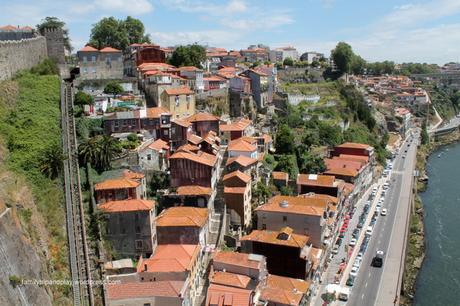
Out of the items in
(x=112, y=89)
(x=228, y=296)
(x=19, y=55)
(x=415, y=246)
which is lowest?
(x=415, y=246)

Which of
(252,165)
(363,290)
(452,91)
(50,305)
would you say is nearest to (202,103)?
(252,165)

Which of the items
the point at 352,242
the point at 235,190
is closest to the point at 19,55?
the point at 235,190

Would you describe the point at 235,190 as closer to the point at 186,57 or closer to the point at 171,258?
the point at 171,258

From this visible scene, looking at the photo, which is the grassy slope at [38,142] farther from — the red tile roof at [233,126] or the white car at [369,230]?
the white car at [369,230]

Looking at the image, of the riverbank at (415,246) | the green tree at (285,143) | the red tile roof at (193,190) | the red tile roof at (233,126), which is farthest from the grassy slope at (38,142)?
the riverbank at (415,246)

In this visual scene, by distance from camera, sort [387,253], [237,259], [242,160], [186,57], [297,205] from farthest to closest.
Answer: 1. [186,57]
2. [387,253]
3. [242,160]
4. [297,205]
5. [237,259]

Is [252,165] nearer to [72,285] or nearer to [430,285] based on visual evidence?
[430,285]

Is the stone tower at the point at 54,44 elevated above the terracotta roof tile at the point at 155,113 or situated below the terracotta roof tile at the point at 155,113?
above

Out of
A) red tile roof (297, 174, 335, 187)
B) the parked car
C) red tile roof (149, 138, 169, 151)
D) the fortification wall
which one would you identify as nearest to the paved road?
the parked car
